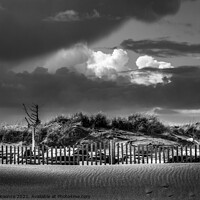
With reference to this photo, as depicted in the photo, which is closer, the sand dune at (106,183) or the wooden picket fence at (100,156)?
the sand dune at (106,183)

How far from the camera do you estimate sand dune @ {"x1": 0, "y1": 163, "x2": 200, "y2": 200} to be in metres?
11.0

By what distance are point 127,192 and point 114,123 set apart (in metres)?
26.0

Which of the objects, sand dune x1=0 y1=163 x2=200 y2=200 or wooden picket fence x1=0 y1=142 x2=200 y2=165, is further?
wooden picket fence x1=0 y1=142 x2=200 y2=165

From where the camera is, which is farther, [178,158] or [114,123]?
[114,123]

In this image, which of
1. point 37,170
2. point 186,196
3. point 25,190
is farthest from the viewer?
point 37,170

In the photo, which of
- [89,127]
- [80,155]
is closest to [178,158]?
[80,155]

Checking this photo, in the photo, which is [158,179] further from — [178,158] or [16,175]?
[178,158]

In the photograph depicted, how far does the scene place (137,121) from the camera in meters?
38.2

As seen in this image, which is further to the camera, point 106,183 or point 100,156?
point 100,156

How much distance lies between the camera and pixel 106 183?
1279 cm

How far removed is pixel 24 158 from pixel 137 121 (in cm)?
1711

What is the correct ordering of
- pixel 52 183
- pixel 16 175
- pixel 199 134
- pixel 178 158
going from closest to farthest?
pixel 52 183 < pixel 16 175 < pixel 178 158 < pixel 199 134

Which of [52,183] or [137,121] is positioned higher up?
[137,121]

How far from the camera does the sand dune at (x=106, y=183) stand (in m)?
11.0
